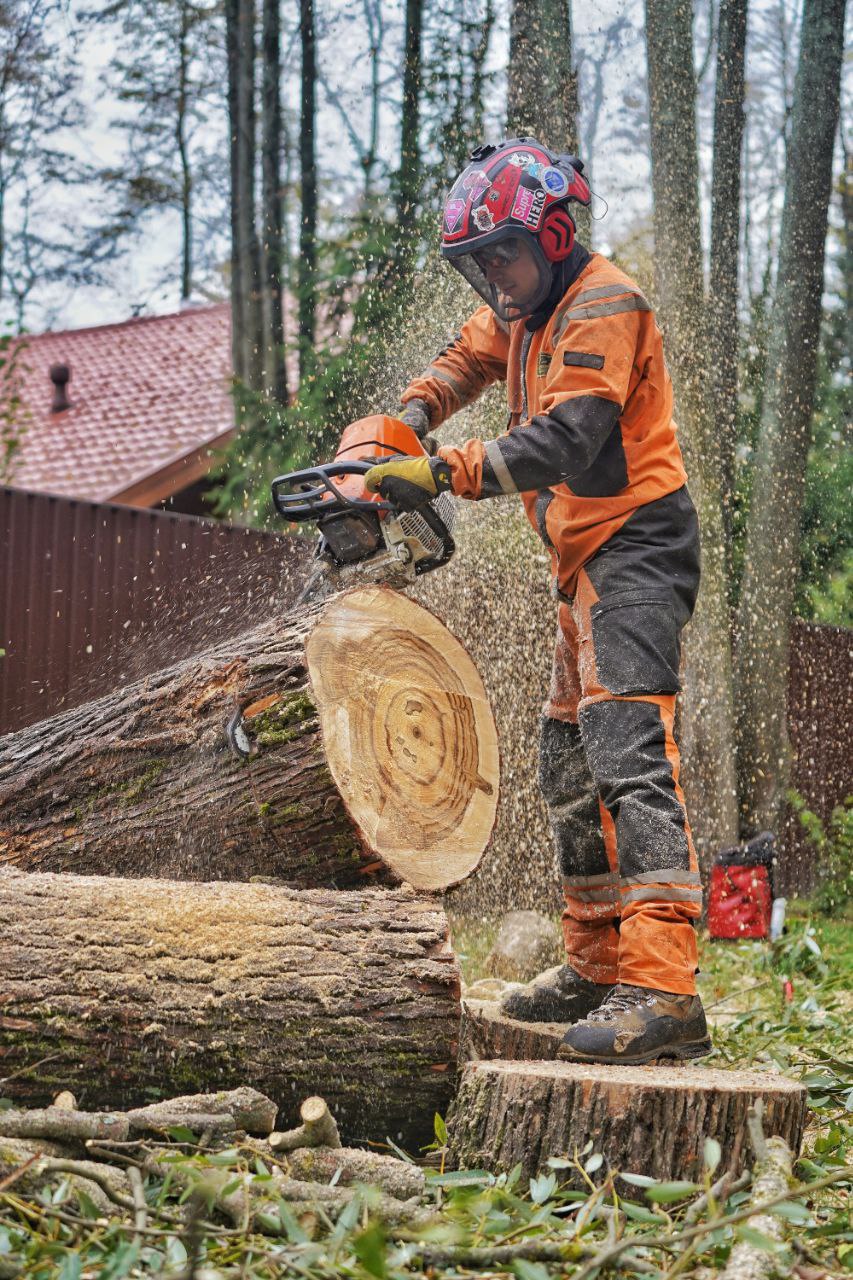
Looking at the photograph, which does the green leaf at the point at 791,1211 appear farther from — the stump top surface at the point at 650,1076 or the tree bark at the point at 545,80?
the tree bark at the point at 545,80

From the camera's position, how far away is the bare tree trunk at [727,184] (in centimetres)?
753

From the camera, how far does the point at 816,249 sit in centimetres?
732

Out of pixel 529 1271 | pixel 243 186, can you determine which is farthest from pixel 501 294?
pixel 243 186

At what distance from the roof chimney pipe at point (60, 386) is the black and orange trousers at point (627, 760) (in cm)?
1258

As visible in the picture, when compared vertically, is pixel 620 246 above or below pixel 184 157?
below

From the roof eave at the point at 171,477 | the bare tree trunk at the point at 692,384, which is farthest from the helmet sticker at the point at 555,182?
the roof eave at the point at 171,477

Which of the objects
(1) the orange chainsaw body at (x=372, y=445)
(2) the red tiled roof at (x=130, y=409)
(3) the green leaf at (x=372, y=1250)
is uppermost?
(2) the red tiled roof at (x=130, y=409)

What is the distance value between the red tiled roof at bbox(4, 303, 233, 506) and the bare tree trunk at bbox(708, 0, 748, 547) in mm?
4779

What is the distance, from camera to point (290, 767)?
3.09 m

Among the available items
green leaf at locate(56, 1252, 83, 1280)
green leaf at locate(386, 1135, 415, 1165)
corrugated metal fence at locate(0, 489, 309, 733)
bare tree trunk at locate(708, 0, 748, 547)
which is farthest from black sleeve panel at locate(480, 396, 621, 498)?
bare tree trunk at locate(708, 0, 748, 547)

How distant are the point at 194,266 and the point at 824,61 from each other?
38.5ft

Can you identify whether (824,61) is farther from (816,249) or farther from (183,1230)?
(183,1230)

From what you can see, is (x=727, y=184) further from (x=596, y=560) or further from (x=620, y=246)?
(x=596, y=560)

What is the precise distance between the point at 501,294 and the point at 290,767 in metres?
1.26
